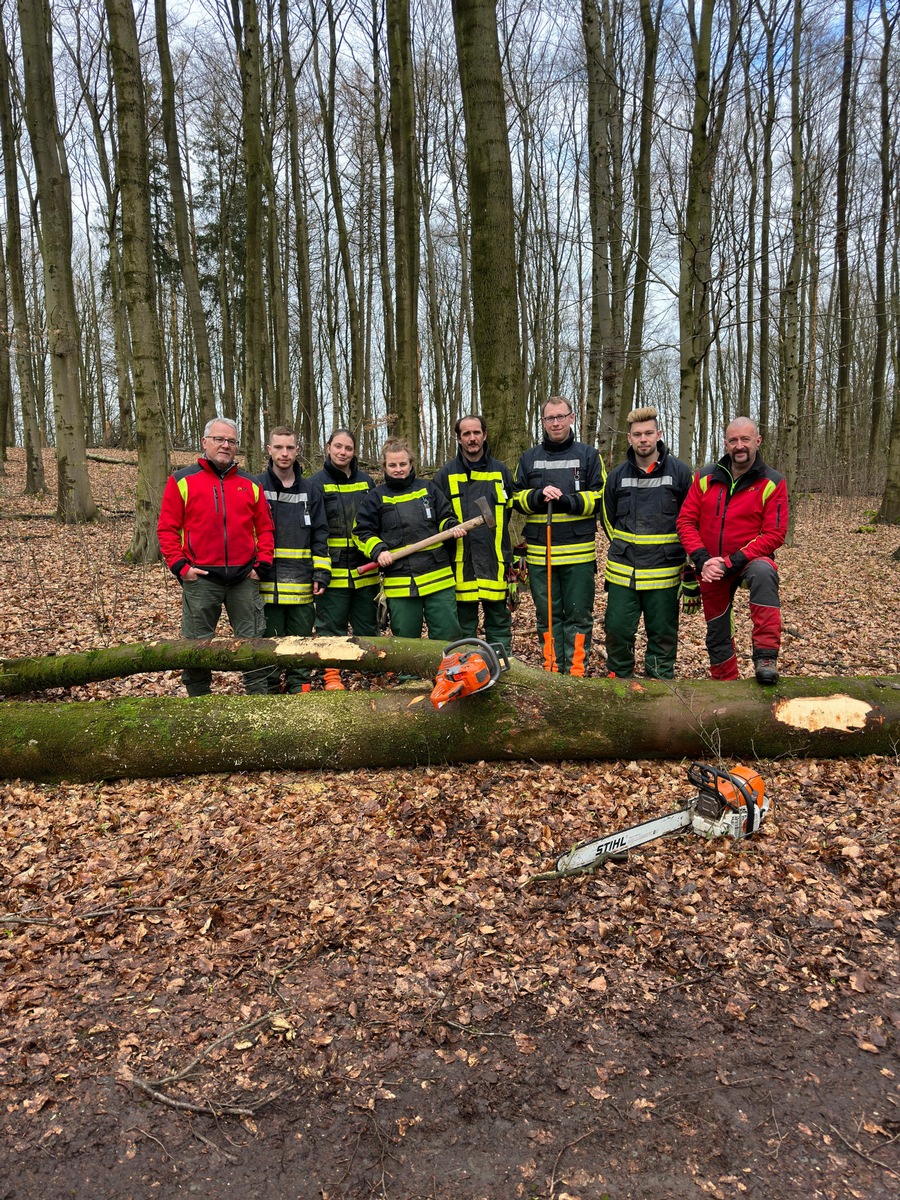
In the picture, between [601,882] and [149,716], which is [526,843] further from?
[149,716]

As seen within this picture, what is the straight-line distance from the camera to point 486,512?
19.3 ft

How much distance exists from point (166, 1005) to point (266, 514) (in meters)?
3.55

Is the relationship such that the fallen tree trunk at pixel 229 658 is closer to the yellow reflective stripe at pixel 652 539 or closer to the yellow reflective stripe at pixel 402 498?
the yellow reflective stripe at pixel 402 498

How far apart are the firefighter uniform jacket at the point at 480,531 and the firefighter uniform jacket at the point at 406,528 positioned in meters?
0.20

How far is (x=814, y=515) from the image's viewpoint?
63.1 ft

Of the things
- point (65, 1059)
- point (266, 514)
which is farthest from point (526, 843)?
point (266, 514)

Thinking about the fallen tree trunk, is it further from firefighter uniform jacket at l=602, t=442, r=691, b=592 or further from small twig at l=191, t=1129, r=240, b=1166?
small twig at l=191, t=1129, r=240, b=1166

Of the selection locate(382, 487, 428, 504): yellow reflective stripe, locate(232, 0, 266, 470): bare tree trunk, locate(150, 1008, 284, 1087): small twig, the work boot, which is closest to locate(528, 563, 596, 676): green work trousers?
locate(382, 487, 428, 504): yellow reflective stripe

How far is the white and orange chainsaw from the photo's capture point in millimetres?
3637

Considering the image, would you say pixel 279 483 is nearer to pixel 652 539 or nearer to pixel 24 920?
pixel 652 539

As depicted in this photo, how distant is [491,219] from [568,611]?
3.88 metres

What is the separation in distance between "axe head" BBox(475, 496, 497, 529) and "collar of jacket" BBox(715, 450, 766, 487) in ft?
5.82

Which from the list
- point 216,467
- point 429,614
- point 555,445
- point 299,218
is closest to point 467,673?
point 429,614

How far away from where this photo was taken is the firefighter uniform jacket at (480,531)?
604 cm
